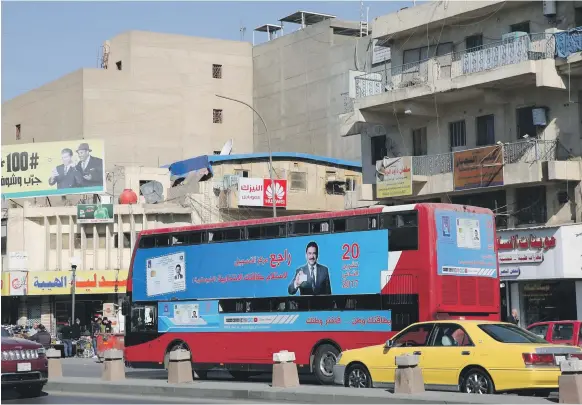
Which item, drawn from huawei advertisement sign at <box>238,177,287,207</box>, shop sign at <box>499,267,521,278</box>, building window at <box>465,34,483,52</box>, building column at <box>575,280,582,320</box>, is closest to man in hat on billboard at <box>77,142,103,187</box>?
huawei advertisement sign at <box>238,177,287,207</box>

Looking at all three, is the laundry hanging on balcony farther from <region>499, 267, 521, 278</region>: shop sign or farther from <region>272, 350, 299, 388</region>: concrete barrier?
<region>272, 350, 299, 388</region>: concrete barrier

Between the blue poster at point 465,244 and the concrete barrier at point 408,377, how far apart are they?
178 inches

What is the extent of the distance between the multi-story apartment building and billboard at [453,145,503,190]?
0.04 metres

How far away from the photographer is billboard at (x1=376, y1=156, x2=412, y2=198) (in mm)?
38438

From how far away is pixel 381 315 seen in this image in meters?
23.9

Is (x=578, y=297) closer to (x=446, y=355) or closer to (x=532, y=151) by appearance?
(x=532, y=151)

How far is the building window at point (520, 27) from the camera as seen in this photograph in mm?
36031

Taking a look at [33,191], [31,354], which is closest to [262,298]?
[31,354]

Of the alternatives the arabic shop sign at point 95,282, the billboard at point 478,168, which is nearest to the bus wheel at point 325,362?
the billboard at point 478,168

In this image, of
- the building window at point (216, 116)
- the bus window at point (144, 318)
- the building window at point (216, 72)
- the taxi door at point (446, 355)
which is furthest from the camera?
the building window at point (216, 72)

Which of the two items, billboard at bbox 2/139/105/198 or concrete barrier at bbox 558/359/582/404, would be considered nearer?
concrete barrier at bbox 558/359/582/404

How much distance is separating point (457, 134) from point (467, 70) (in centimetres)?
287

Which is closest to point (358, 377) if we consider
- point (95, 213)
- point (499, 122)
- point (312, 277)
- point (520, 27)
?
point (312, 277)

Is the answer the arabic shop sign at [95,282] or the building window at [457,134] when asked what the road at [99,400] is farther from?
the arabic shop sign at [95,282]
